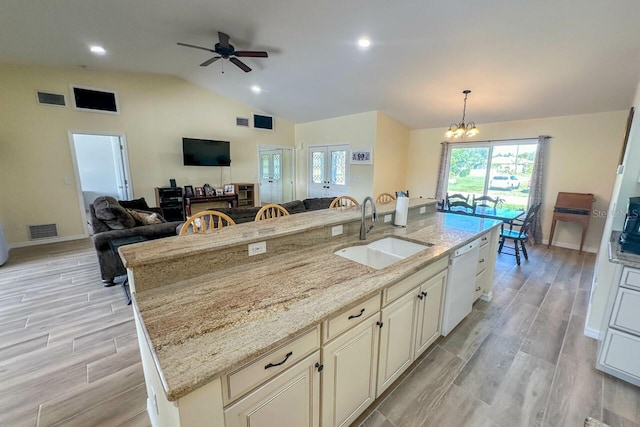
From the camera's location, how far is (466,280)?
220 cm

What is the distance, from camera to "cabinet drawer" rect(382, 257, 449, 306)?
4.67ft

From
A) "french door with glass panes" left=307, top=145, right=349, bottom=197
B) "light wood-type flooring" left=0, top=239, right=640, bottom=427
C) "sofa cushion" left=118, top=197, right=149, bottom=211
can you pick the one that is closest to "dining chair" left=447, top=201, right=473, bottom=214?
"light wood-type flooring" left=0, top=239, right=640, bottom=427

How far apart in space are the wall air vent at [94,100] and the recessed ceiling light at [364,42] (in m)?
4.87

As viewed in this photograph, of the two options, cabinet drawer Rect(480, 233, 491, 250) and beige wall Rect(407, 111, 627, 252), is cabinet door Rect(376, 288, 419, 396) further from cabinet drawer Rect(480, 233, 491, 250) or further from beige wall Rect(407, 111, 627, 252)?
beige wall Rect(407, 111, 627, 252)

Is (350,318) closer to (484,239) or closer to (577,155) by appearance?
(484,239)

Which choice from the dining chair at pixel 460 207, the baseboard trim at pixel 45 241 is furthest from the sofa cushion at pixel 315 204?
the baseboard trim at pixel 45 241

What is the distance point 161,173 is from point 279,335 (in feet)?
19.7

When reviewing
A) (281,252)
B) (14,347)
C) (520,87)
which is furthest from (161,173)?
(520,87)

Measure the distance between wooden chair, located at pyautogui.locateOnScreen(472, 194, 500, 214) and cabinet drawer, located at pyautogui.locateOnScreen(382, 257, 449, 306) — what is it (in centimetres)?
371

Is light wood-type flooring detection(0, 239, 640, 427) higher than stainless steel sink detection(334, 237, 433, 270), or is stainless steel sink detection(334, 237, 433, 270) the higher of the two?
stainless steel sink detection(334, 237, 433, 270)

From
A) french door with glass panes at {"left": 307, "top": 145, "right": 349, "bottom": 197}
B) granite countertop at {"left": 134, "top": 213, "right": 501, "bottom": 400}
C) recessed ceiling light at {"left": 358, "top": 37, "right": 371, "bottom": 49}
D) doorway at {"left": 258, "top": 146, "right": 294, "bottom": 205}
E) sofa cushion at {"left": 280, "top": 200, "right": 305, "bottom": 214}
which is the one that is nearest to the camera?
granite countertop at {"left": 134, "top": 213, "right": 501, "bottom": 400}

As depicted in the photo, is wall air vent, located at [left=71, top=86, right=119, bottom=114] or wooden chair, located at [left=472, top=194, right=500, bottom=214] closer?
wall air vent, located at [left=71, top=86, right=119, bottom=114]

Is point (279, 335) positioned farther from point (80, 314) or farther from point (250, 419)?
point (80, 314)

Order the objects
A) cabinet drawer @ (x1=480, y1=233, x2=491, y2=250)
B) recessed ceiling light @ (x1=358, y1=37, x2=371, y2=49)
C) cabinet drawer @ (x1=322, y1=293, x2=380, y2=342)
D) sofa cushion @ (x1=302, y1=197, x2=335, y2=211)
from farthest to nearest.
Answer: sofa cushion @ (x1=302, y1=197, x2=335, y2=211), recessed ceiling light @ (x1=358, y1=37, x2=371, y2=49), cabinet drawer @ (x1=480, y1=233, x2=491, y2=250), cabinet drawer @ (x1=322, y1=293, x2=380, y2=342)
